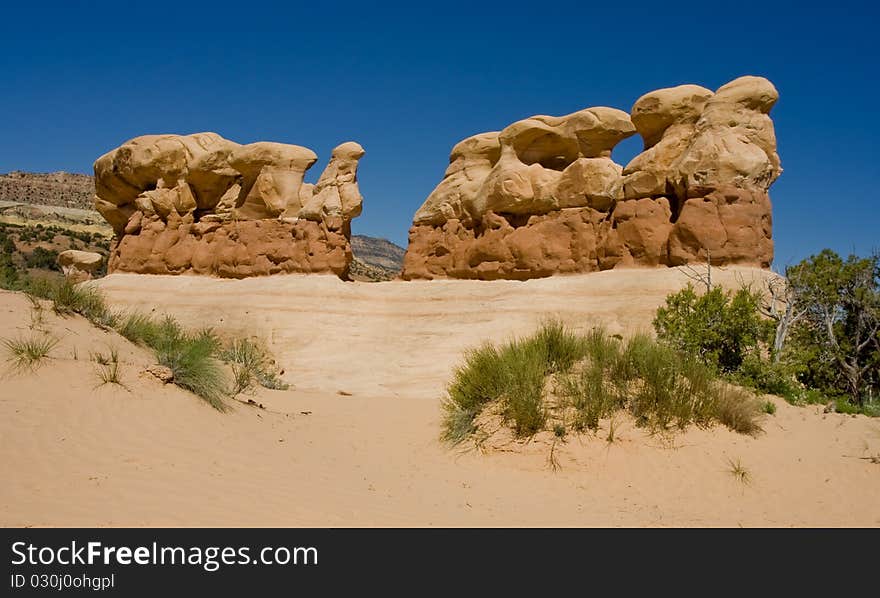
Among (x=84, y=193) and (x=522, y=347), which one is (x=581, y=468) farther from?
(x=84, y=193)

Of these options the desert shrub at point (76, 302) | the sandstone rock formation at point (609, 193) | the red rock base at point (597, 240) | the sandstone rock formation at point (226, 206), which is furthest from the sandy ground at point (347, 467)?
the sandstone rock formation at point (226, 206)

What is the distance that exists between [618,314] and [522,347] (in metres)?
8.97

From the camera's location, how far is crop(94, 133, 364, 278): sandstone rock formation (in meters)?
24.1

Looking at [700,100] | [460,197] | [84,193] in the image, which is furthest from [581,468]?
[84,193]

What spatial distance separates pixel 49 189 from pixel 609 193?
270 ft

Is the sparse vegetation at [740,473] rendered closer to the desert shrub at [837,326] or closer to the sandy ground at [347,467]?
the sandy ground at [347,467]

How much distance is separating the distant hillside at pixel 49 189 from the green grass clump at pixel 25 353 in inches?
3080

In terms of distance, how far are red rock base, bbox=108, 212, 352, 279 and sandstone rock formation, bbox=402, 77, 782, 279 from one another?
324cm

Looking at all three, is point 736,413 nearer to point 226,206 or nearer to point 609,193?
point 609,193

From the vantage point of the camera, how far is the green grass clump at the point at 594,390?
775cm

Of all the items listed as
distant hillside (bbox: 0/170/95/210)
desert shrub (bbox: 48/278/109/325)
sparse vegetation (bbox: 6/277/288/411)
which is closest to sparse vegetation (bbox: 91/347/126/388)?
sparse vegetation (bbox: 6/277/288/411)

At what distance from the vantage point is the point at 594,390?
8023 mm

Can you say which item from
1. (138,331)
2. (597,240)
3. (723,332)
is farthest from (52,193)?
(723,332)

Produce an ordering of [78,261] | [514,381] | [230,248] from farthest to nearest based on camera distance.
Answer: [78,261] < [230,248] < [514,381]
